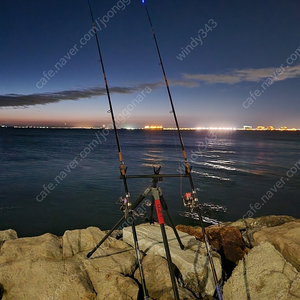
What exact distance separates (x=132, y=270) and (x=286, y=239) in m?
4.13

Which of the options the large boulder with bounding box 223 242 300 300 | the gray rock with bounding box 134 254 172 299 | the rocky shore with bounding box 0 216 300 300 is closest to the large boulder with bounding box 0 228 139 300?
the rocky shore with bounding box 0 216 300 300

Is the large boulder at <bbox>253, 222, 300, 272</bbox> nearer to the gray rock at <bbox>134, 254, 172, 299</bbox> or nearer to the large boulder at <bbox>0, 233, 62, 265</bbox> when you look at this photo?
the gray rock at <bbox>134, 254, 172, 299</bbox>

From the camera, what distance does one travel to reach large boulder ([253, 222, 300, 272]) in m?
5.20

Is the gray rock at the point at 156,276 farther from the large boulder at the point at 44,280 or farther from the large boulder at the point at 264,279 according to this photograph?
the large boulder at the point at 264,279

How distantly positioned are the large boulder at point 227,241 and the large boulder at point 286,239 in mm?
Result: 533

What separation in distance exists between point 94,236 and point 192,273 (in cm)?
295

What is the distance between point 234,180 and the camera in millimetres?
21984

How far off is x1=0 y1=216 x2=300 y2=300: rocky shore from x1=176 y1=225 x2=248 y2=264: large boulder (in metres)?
0.13

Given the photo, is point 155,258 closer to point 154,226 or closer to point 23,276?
point 154,226

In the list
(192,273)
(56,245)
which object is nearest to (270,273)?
(192,273)

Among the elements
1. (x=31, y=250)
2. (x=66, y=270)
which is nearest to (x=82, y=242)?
(x=66, y=270)

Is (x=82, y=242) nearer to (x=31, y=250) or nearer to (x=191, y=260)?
(x=31, y=250)

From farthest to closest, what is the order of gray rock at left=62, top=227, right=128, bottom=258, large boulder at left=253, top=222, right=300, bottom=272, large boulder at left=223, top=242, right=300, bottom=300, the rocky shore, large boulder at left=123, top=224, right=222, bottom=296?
gray rock at left=62, top=227, right=128, bottom=258 → large boulder at left=253, top=222, right=300, bottom=272 → large boulder at left=123, top=224, right=222, bottom=296 → the rocky shore → large boulder at left=223, top=242, right=300, bottom=300

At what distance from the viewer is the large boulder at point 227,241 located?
21.0ft
